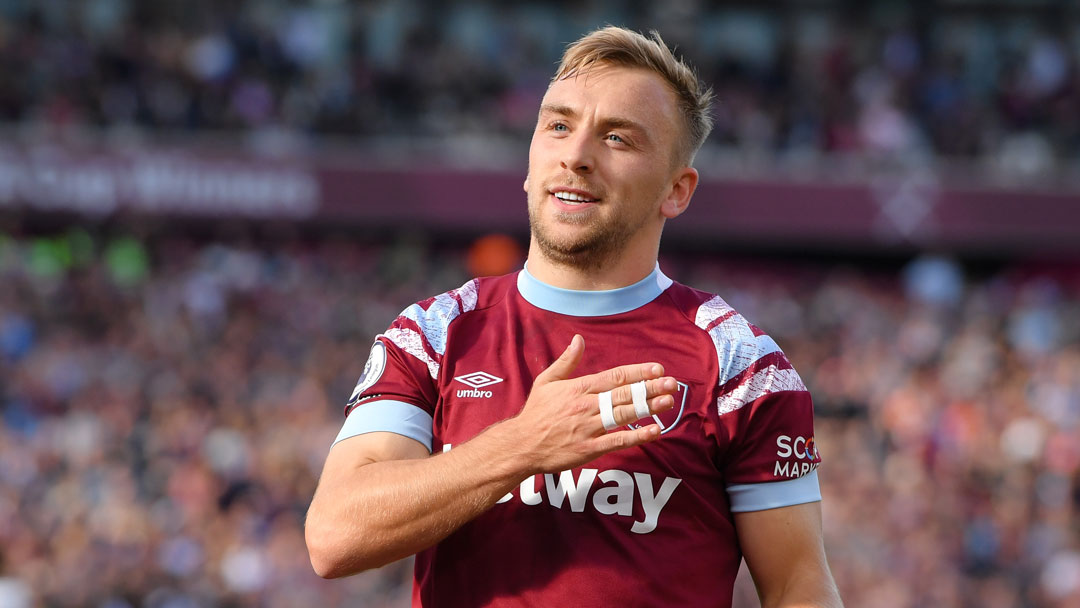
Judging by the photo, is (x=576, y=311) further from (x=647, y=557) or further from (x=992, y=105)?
(x=992, y=105)

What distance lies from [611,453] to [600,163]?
64 centimetres

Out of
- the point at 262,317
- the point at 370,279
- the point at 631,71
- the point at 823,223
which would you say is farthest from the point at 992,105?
the point at 631,71

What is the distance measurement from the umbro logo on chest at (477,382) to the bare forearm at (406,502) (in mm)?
278

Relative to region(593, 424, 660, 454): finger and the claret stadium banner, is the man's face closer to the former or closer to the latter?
region(593, 424, 660, 454): finger

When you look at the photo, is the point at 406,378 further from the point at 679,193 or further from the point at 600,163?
the point at 679,193

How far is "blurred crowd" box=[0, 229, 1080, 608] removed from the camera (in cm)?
1065

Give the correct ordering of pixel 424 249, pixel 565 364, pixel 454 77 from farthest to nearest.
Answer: pixel 424 249
pixel 454 77
pixel 565 364

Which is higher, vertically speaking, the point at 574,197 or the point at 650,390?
the point at 574,197

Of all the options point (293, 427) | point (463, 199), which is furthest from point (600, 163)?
point (463, 199)

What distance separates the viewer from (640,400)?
249cm

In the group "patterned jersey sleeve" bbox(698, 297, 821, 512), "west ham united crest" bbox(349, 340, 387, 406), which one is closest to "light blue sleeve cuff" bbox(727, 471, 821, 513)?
"patterned jersey sleeve" bbox(698, 297, 821, 512)

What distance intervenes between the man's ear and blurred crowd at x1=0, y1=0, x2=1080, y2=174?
16.4 meters

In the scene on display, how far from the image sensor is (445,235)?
20.4m

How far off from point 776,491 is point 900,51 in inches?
823
